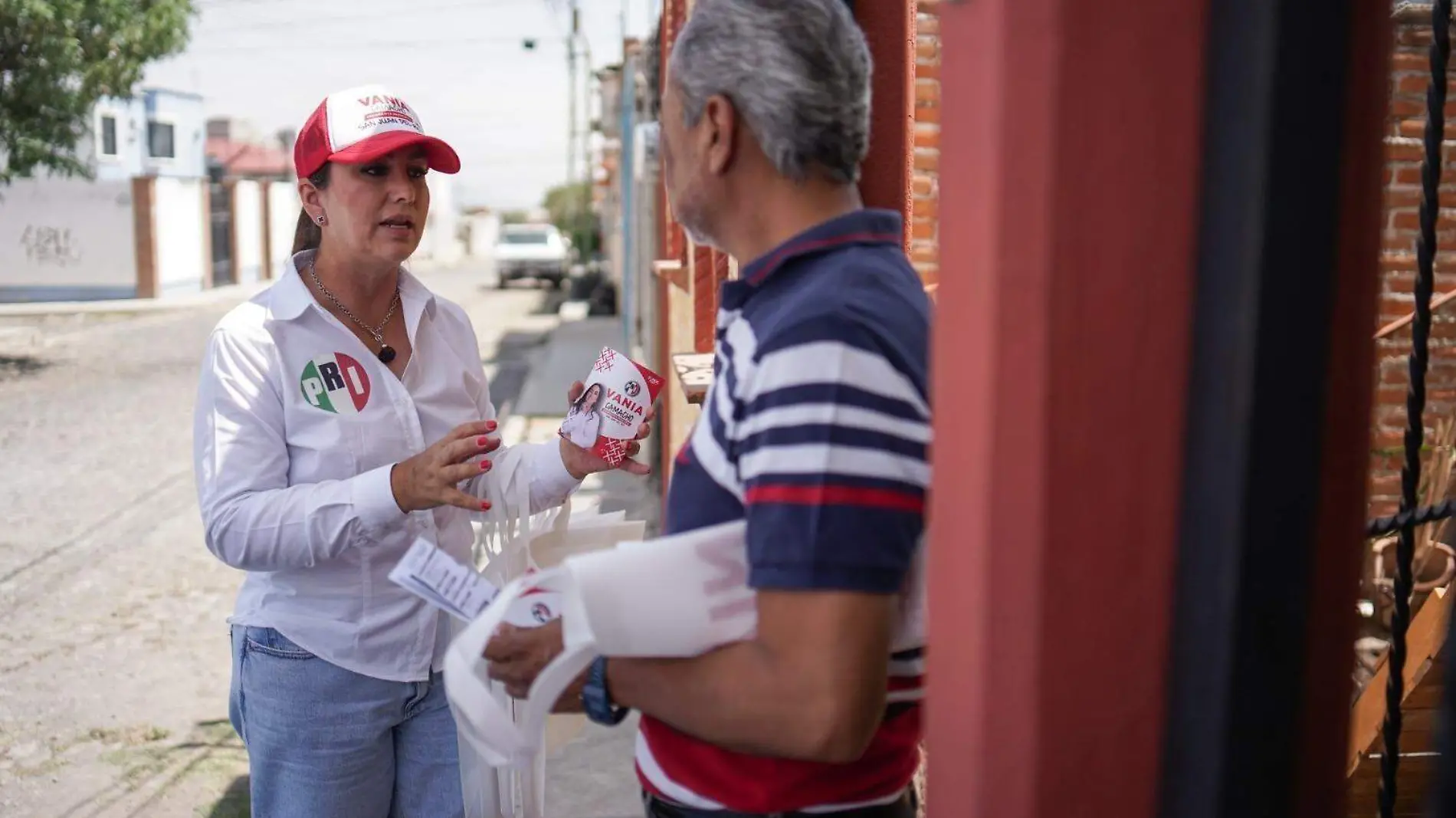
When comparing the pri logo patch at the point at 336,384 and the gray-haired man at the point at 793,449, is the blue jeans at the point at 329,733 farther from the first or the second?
the gray-haired man at the point at 793,449

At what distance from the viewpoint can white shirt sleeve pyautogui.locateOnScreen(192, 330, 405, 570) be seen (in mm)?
2389

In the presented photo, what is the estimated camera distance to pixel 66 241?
26.5 metres

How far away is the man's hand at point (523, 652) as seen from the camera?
5.08 ft

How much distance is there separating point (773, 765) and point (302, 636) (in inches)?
51.2

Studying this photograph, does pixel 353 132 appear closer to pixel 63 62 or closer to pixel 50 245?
pixel 63 62

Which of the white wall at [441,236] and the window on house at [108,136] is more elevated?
the window on house at [108,136]

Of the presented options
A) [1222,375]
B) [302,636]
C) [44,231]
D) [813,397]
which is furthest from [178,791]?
[44,231]

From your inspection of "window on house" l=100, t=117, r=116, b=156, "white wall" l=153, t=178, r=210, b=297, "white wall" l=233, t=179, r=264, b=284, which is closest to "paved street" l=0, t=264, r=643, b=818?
"white wall" l=153, t=178, r=210, b=297

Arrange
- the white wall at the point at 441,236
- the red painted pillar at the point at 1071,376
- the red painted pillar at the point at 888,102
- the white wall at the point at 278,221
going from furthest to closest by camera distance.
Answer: the white wall at the point at 441,236 < the white wall at the point at 278,221 < the red painted pillar at the point at 888,102 < the red painted pillar at the point at 1071,376

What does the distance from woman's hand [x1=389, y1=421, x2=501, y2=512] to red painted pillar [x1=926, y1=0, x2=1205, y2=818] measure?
4.09 ft

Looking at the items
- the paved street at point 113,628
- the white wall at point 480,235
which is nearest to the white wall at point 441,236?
the white wall at point 480,235

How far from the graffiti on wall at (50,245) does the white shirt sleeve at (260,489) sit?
87.7 feet

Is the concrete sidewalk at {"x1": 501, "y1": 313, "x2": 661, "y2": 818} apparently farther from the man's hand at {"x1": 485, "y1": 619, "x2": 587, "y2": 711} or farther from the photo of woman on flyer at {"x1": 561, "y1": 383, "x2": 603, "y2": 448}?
the man's hand at {"x1": 485, "y1": 619, "x2": 587, "y2": 711}

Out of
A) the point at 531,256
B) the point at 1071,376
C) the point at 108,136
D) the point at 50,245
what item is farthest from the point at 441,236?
the point at 1071,376
